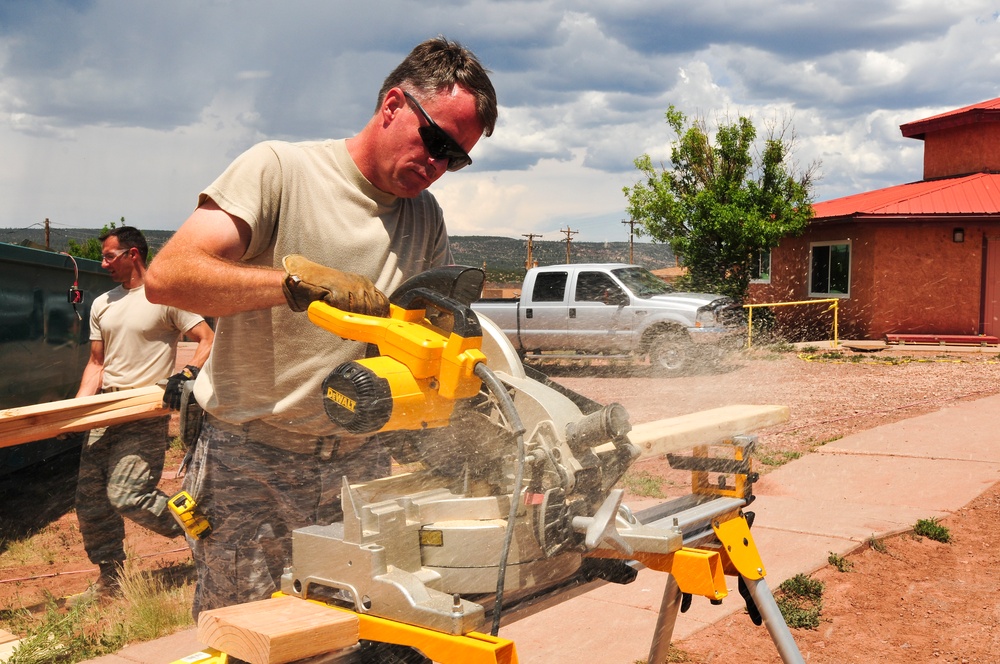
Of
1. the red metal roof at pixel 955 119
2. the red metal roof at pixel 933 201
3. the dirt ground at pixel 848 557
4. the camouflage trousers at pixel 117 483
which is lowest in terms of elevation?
the dirt ground at pixel 848 557

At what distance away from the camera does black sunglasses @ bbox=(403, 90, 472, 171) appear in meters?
2.10

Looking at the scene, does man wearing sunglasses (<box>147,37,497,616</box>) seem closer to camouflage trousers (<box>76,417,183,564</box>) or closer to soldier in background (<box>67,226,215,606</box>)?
soldier in background (<box>67,226,215,606</box>)

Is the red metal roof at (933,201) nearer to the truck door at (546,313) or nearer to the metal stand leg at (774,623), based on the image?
the truck door at (546,313)

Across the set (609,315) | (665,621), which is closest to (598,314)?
(609,315)

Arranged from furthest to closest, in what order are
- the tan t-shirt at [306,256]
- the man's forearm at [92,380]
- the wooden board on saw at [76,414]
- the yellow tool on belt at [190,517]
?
the man's forearm at [92,380]
the wooden board on saw at [76,414]
the yellow tool on belt at [190,517]
the tan t-shirt at [306,256]

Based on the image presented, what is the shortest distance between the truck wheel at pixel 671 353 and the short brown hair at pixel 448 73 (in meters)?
11.3

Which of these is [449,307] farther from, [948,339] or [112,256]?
[948,339]

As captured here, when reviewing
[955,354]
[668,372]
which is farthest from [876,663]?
[955,354]

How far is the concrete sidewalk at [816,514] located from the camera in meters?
3.60

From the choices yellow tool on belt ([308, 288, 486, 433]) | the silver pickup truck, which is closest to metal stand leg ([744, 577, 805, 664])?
yellow tool on belt ([308, 288, 486, 433])

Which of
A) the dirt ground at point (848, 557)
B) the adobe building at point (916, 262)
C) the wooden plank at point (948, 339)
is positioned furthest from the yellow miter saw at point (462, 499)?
the adobe building at point (916, 262)

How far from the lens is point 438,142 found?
83.1 inches

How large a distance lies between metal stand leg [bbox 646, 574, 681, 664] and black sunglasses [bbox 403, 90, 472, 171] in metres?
1.28

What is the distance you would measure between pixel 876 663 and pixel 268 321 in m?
Result: 2.80
